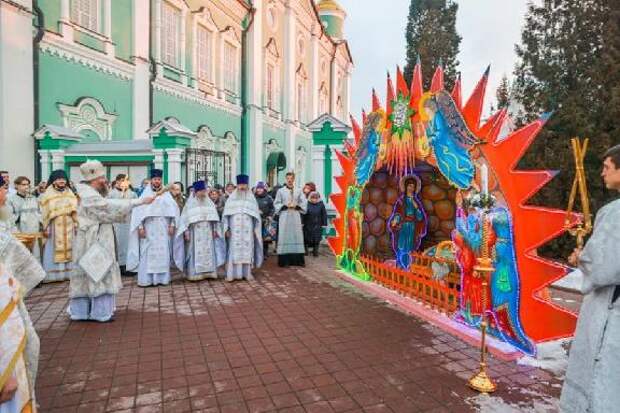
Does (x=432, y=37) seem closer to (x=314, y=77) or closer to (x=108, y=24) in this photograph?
(x=314, y=77)

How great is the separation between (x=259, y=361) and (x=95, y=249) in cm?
256

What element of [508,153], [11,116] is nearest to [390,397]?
[508,153]

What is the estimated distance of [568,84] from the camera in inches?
405

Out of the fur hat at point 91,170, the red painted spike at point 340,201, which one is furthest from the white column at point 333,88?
the fur hat at point 91,170

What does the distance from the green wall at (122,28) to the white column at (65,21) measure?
167 cm

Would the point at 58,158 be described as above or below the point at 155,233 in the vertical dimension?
above

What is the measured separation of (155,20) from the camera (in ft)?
46.7

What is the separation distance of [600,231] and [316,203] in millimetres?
8057

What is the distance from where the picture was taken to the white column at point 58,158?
10.2 m

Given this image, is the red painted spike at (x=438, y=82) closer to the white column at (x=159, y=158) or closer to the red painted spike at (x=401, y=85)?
the red painted spike at (x=401, y=85)

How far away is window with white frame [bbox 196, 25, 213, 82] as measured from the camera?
17.1 m

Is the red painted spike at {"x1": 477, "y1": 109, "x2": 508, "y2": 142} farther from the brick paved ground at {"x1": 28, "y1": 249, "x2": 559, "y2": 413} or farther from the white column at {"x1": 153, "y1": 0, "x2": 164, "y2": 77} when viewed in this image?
the white column at {"x1": 153, "y1": 0, "x2": 164, "y2": 77}

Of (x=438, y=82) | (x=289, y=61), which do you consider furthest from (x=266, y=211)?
(x=289, y=61)

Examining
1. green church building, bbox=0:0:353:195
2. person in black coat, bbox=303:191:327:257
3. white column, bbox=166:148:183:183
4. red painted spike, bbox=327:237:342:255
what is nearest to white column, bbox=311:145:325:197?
green church building, bbox=0:0:353:195
